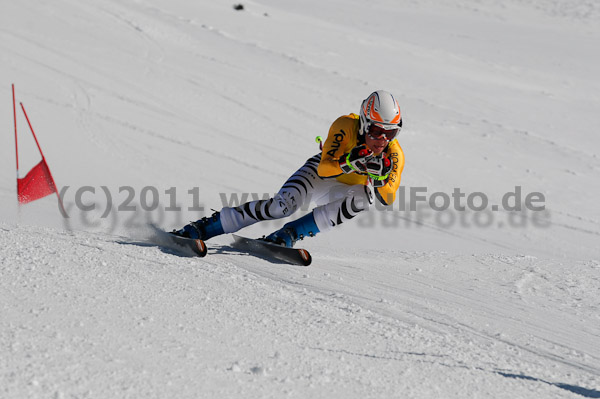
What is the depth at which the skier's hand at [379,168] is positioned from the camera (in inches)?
226

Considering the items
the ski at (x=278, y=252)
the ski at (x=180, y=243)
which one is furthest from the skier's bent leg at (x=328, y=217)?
the ski at (x=180, y=243)

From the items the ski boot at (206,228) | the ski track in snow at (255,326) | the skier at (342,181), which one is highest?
the skier at (342,181)

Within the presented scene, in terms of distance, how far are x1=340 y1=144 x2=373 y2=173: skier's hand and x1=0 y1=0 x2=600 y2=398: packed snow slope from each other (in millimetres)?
829

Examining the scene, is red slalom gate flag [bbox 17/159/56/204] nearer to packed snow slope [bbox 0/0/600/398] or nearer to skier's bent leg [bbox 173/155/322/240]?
packed snow slope [bbox 0/0/600/398]

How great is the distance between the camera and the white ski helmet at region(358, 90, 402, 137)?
18.7 ft

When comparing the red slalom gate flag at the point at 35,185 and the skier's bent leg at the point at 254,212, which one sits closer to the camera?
the skier's bent leg at the point at 254,212

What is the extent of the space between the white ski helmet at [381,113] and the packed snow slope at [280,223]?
1203 mm

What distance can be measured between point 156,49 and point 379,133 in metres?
10.1

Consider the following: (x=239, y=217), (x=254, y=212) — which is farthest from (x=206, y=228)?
(x=254, y=212)

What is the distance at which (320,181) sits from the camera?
6.11m

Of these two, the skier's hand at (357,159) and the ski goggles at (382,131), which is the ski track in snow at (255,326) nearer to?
the skier's hand at (357,159)

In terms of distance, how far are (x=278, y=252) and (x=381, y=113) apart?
1369 mm

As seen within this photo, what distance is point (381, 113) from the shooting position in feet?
18.7

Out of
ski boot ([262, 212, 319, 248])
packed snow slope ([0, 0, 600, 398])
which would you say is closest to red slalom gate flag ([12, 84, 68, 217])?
packed snow slope ([0, 0, 600, 398])
